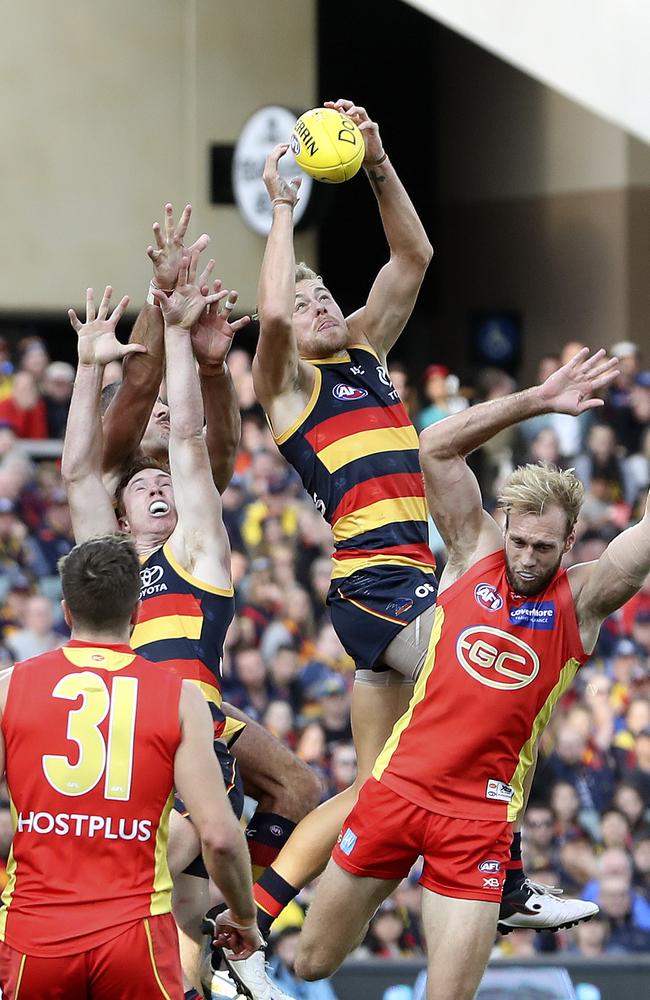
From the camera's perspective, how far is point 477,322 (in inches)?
767

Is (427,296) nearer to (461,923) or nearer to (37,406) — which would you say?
(37,406)

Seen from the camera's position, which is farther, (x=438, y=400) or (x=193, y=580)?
(x=438, y=400)

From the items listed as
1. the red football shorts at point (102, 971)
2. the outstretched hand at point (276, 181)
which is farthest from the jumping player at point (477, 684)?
the red football shorts at point (102, 971)

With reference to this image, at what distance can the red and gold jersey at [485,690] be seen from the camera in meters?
6.42

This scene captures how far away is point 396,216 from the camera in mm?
7270

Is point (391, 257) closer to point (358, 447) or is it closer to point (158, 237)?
point (358, 447)

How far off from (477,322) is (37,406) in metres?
7.93

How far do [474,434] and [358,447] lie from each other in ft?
2.84

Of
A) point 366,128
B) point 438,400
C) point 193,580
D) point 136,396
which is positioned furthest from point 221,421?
point 438,400

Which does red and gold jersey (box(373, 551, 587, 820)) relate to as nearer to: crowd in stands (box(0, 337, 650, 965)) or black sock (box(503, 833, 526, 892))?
black sock (box(503, 833, 526, 892))

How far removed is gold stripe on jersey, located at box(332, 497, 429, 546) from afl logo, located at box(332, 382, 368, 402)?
1.51 feet

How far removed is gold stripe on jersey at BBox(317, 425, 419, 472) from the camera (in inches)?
275

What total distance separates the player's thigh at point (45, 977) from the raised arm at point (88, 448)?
190cm

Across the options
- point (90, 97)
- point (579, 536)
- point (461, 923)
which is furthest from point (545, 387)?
point (90, 97)
